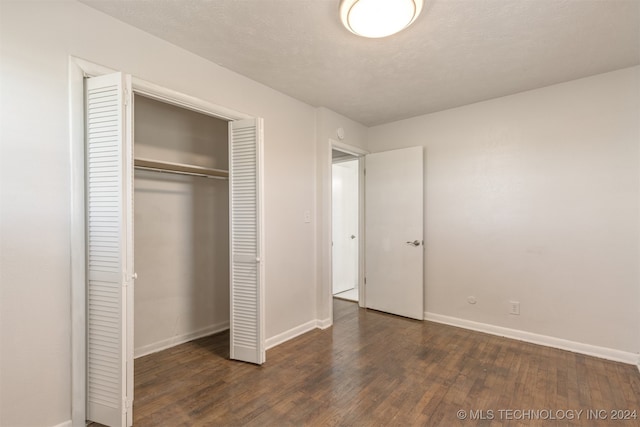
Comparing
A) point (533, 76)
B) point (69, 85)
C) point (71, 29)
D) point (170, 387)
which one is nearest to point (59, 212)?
point (69, 85)

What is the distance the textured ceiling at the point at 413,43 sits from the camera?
1830 mm

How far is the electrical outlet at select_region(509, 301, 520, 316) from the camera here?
10.2 feet

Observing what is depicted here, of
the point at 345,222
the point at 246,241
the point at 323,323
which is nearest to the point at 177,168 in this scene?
the point at 246,241

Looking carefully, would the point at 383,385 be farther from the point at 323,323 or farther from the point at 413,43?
the point at 413,43

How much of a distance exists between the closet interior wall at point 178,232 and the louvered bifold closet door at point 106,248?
0.98m

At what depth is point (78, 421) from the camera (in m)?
1.73

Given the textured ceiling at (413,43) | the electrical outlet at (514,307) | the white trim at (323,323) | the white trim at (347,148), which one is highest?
the textured ceiling at (413,43)

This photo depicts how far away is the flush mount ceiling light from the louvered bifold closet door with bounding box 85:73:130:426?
1375 mm

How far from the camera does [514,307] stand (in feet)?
10.2

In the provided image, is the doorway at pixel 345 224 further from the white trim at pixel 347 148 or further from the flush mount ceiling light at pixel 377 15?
the flush mount ceiling light at pixel 377 15

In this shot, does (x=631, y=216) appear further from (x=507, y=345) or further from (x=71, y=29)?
(x=71, y=29)

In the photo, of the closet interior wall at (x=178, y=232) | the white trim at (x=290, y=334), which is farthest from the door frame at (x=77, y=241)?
the white trim at (x=290, y=334)

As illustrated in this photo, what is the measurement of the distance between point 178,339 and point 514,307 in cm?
344

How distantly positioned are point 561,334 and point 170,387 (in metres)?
3.47
